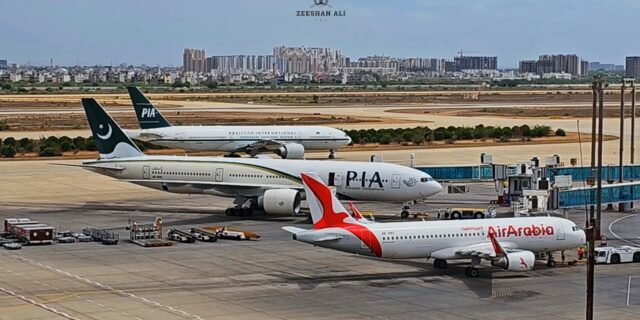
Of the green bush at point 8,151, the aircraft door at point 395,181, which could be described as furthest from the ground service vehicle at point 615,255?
the green bush at point 8,151

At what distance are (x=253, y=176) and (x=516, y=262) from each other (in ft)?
90.9

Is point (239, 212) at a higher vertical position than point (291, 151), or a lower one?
lower

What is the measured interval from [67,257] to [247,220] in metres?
18.2

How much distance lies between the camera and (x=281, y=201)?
230 ft

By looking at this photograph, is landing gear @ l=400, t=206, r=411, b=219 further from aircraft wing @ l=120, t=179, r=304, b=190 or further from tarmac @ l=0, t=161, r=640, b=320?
tarmac @ l=0, t=161, r=640, b=320

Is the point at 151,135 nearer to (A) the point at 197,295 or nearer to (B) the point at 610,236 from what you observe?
(B) the point at 610,236


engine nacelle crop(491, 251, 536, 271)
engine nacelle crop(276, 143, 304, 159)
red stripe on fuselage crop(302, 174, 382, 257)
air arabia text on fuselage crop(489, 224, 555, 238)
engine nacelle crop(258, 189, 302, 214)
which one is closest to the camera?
engine nacelle crop(491, 251, 536, 271)

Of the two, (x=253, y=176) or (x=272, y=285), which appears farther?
(x=253, y=176)

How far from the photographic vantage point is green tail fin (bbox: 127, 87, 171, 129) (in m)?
110

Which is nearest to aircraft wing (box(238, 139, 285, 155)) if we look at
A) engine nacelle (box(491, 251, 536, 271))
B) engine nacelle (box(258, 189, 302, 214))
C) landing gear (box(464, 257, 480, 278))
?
engine nacelle (box(258, 189, 302, 214))

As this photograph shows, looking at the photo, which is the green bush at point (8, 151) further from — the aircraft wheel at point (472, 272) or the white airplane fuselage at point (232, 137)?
the aircraft wheel at point (472, 272)

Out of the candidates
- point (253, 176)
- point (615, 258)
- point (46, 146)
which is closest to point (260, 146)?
point (46, 146)

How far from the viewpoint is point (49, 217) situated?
73.0 metres

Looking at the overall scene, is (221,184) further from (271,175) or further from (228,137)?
(228,137)
